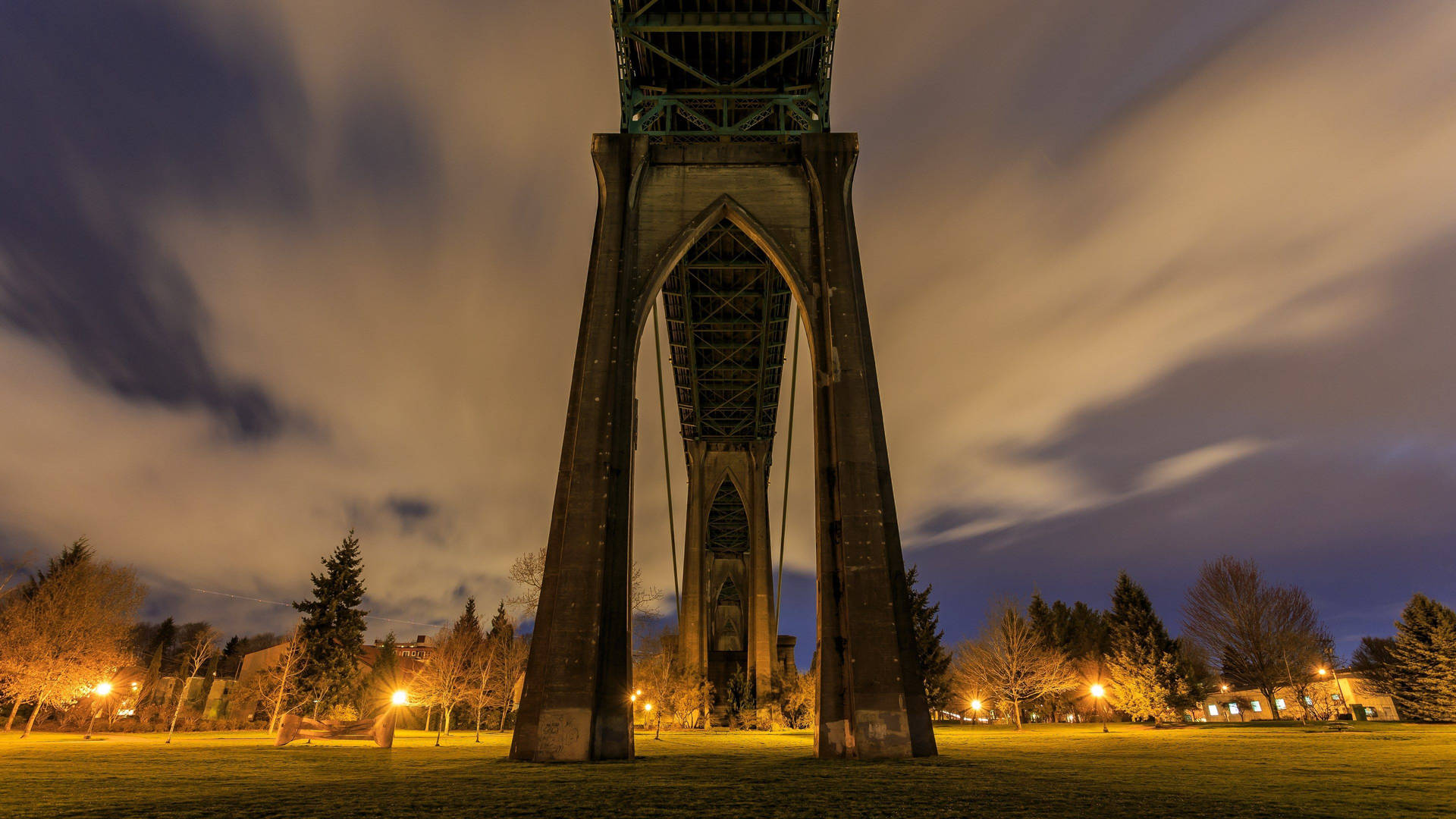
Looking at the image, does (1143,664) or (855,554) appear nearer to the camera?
(855,554)

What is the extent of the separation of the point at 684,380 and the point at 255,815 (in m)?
34.3

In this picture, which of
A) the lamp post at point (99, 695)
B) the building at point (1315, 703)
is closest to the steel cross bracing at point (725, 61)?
the lamp post at point (99, 695)

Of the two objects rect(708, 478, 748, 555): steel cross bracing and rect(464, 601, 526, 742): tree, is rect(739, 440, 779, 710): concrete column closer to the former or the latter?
rect(708, 478, 748, 555): steel cross bracing

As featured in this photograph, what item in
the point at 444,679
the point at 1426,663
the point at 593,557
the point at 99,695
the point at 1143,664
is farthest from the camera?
the point at 1143,664

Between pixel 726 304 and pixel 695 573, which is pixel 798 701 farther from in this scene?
pixel 726 304

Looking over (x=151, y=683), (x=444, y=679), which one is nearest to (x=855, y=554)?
(x=444, y=679)

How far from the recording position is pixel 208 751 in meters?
16.3

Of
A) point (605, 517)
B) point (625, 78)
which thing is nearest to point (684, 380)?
point (625, 78)

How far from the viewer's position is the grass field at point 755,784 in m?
6.45

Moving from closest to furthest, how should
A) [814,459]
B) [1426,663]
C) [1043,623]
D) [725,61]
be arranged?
[814,459] → [725,61] → [1426,663] → [1043,623]

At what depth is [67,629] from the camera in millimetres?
29781

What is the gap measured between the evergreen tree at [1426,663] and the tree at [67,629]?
56554mm

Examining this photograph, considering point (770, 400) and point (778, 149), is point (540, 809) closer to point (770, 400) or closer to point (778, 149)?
point (778, 149)

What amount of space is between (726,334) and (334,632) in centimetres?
2835
